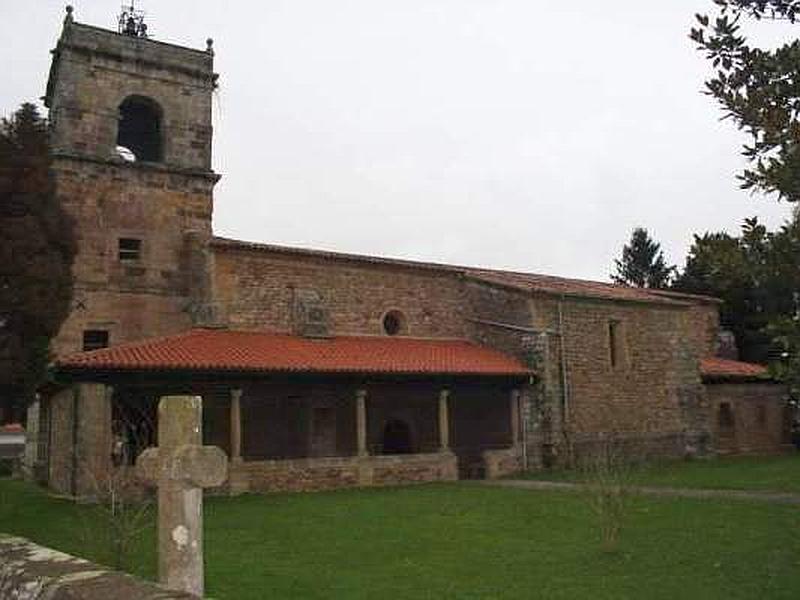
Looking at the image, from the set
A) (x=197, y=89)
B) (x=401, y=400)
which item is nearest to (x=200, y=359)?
(x=401, y=400)

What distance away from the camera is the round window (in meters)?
23.9

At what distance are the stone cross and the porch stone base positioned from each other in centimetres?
1245

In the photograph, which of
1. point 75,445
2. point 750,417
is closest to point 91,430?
point 75,445

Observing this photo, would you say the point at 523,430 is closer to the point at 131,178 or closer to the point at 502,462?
the point at 502,462

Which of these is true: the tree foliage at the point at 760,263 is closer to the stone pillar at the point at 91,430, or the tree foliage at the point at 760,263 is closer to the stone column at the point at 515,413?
the stone pillar at the point at 91,430

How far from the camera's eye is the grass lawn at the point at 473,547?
27.0ft

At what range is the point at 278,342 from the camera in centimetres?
2025

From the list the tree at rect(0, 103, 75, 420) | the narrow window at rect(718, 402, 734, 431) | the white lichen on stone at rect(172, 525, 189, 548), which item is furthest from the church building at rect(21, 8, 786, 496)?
the white lichen on stone at rect(172, 525, 189, 548)

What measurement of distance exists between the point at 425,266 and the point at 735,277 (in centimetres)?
1864

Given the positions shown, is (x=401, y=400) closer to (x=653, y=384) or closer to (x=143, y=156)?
(x=653, y=384)

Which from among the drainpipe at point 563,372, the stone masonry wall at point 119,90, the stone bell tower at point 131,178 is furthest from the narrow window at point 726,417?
the stone masonry wall at point 119,90

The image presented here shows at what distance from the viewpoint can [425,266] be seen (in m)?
24.5

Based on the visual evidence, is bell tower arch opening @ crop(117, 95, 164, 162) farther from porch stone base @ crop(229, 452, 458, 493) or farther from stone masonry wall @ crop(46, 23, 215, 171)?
porch stone base @ crop(229, 452, 458, 493)

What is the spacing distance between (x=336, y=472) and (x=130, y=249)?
7970 millimetres
